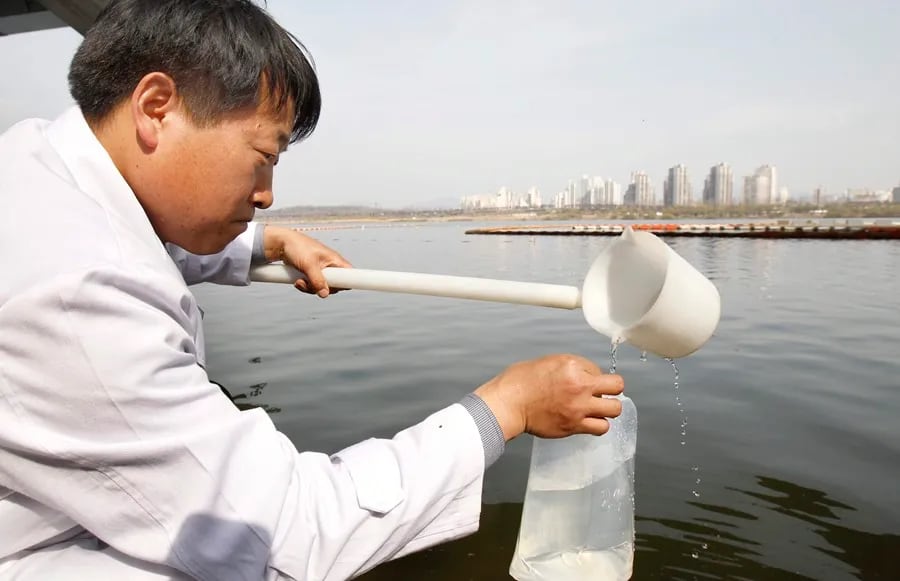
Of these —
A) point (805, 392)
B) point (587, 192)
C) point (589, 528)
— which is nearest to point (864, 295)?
point (805, 392)

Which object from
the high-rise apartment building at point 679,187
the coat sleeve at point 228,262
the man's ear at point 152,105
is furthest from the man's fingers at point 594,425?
the high-rise apartment building at point 679,187

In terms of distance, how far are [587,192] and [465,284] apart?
128 m

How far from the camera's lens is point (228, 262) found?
2.45m

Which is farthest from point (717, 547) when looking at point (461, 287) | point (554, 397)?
point (461, 287)

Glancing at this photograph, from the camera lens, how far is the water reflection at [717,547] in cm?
215

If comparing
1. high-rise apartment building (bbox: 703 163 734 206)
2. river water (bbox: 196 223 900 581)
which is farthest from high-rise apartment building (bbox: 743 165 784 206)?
river water (bbox: 196 223 900 581)

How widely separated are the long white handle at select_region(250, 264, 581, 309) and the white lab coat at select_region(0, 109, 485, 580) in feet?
1.39

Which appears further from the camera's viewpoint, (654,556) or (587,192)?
(587,192)

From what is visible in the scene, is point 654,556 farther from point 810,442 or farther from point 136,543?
point 136,543

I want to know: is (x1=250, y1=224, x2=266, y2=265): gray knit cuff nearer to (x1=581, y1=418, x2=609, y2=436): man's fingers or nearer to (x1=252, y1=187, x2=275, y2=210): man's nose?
(x1=252, y1=187, x2=275, y2=210): man's nose

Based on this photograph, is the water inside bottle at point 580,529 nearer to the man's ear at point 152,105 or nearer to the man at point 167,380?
the man at point 167,380

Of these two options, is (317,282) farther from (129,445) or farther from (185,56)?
(129,445)

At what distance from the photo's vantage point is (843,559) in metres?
2.21

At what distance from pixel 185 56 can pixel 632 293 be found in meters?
1.28
